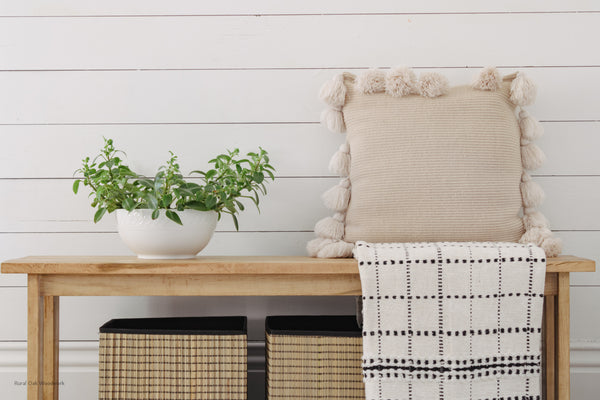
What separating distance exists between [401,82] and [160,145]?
0.62m

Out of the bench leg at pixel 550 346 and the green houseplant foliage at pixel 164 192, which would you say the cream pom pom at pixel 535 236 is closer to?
the bench leg at pixel 550 346

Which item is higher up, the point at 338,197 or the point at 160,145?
the point at 160,145

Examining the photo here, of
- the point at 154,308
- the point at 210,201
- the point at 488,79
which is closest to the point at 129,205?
the point at 210,201

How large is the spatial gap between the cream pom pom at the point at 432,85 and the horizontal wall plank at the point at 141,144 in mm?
253

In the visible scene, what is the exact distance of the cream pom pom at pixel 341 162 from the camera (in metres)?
1.24

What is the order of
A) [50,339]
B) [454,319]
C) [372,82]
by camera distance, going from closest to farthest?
[454,319], [50,339], [372,82]

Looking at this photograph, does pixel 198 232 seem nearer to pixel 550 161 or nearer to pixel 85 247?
pixel 85 247

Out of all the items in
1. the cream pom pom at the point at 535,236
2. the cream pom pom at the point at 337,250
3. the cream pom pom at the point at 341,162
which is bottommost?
the cream pom pom at the point at 337,250

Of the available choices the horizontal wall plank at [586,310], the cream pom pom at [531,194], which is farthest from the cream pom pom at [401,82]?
the horizontal wall plank at [586,310]

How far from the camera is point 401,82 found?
119cm

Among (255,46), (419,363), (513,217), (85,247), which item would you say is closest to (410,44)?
(255,46)

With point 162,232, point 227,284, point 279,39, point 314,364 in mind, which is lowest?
point 314,364

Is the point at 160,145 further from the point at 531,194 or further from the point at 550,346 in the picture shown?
the point at 550,346

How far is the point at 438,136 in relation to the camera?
3.75ft
